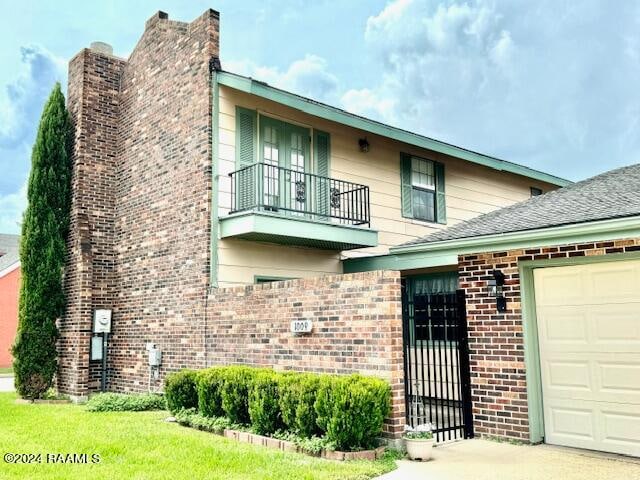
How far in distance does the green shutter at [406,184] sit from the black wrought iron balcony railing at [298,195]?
1.40m

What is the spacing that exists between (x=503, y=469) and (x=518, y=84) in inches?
3662

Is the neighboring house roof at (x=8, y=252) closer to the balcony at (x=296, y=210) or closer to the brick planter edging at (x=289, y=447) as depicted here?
the balcony at (x=296, y=210)

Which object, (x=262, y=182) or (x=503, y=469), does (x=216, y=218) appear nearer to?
(x=262, y=182)

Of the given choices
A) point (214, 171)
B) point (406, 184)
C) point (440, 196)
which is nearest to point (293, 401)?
point (214, 171)

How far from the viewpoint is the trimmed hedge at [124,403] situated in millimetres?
10519

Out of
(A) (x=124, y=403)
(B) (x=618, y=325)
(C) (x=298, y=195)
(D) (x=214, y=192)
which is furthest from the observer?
(C) (x=298, y=195)

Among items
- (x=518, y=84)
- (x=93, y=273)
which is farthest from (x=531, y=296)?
(x=518, y=84)

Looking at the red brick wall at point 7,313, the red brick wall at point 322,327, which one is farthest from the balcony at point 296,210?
the red brick wall at point 7,313

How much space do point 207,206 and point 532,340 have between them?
6123 millimetres

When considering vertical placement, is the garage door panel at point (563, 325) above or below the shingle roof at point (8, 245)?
below

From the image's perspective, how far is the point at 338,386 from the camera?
690cm

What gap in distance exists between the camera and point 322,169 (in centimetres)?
1293

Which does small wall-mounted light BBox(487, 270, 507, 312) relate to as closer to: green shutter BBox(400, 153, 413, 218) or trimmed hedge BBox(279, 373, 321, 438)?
trimmed hedge BBox(279, 373, 321, 438)

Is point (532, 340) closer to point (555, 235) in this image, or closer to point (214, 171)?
point (555, 235)
